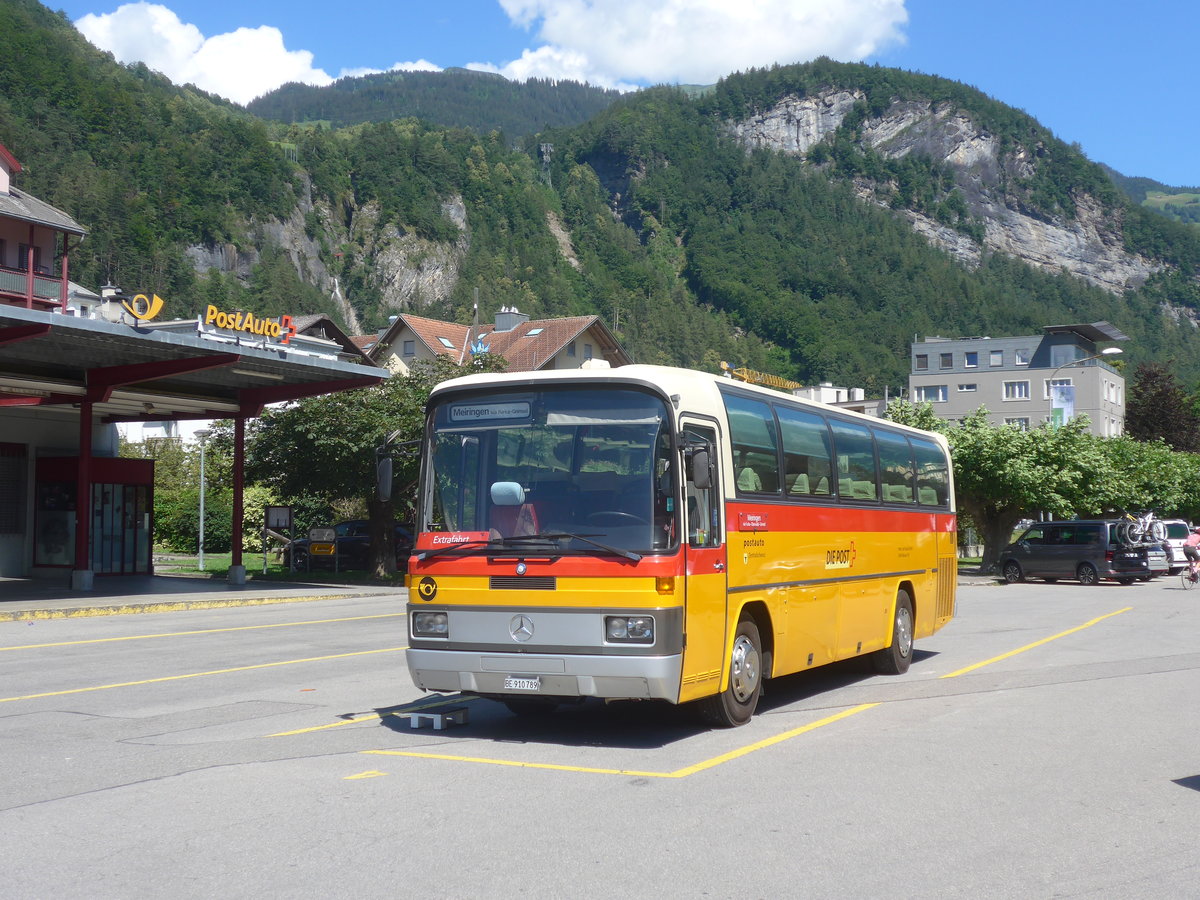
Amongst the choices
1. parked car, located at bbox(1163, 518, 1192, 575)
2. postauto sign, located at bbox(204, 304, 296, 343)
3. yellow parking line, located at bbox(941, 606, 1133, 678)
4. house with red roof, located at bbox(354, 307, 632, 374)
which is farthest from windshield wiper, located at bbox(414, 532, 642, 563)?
house with red roof, located at bbox(354, 307, 632, 374)

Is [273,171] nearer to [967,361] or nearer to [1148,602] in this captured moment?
[967,361]

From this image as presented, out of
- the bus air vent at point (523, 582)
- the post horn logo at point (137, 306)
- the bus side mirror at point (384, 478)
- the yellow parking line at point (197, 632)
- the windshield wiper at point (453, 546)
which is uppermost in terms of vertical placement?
the post horn logo at point (137, 306)

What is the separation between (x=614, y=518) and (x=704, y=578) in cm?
86

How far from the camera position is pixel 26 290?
41.2 m

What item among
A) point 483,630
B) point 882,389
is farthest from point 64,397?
point 882,389

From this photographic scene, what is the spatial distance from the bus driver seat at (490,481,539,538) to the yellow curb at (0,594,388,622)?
15.1 meters

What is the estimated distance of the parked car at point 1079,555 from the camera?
3709cm

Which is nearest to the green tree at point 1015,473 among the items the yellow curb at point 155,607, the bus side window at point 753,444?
the yellow curb at point 155,607

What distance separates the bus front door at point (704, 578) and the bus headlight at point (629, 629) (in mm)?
358

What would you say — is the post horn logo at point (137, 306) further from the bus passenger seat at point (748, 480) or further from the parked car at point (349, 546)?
the bus passenger seat at point (748, 480)

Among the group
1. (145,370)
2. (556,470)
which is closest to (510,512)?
(556,470)

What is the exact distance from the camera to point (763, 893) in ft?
18.4

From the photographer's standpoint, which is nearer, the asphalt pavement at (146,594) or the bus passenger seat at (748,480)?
the bus passenger seat at (748,480)

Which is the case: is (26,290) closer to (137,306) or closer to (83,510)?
(83,510)
